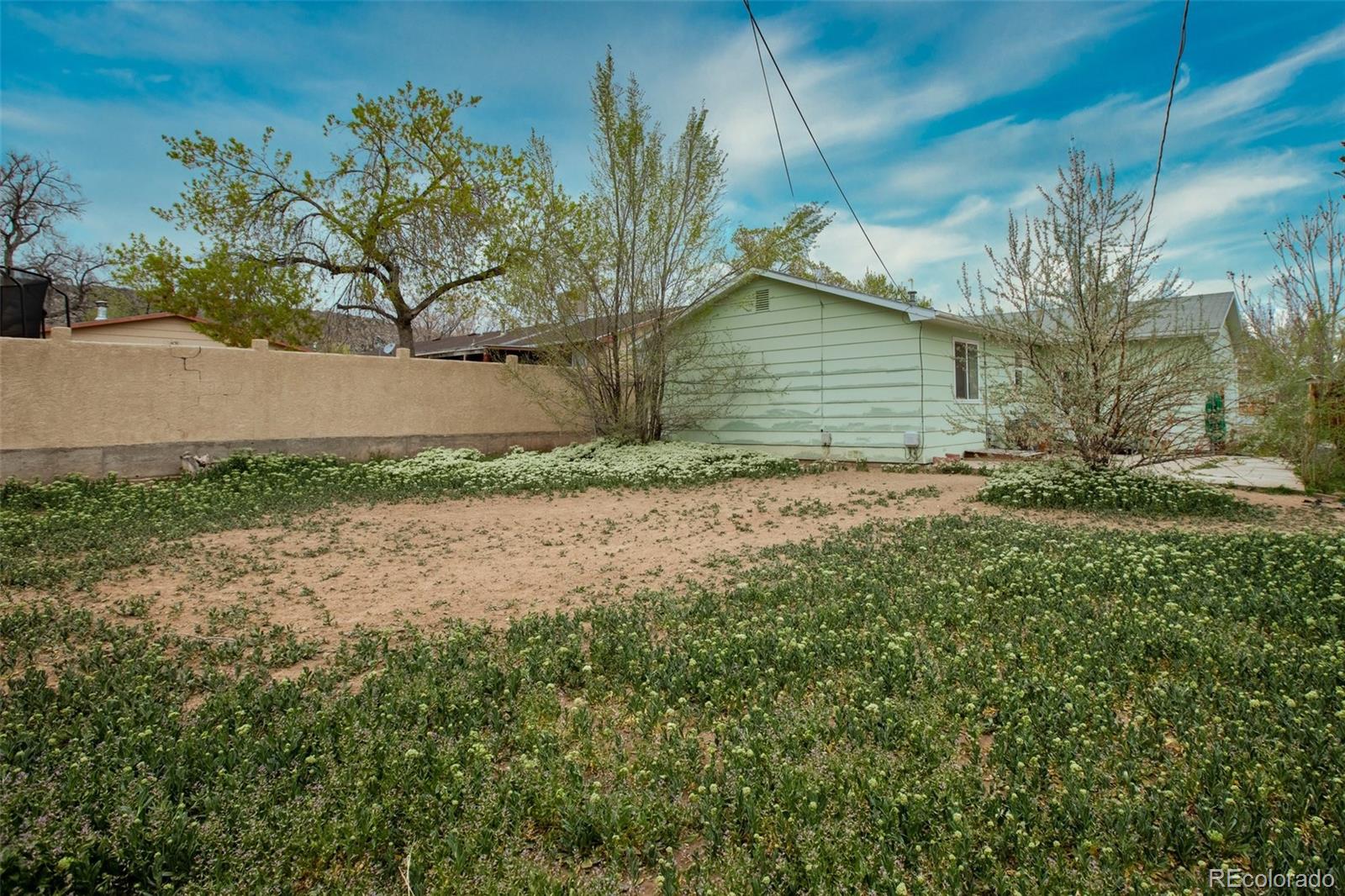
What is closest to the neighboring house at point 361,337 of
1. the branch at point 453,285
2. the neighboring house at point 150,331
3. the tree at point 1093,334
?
the neighboring house at point 150,331

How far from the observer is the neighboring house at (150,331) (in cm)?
1761

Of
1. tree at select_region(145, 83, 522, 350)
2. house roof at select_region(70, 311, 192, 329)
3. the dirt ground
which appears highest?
tree at select_region(145, 83, 522, 350)

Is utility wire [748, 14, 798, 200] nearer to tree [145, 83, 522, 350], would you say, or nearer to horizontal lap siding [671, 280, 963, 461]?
horizontal lap siding [671, 280, 963, 461]

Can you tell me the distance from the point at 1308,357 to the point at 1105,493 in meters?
4.03

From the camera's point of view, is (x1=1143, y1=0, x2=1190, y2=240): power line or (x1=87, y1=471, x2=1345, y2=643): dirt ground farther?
(x1=1143, y1=0, x2=1190, y2=240): power line

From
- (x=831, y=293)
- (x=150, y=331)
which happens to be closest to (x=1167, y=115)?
(x=831, y=293)

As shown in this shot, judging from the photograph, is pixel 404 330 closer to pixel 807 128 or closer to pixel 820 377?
pixel 820 377

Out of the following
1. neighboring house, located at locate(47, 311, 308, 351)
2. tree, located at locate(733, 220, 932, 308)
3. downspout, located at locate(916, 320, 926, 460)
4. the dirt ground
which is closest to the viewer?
the dirt ground

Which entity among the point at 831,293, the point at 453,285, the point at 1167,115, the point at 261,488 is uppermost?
the point at 453,285

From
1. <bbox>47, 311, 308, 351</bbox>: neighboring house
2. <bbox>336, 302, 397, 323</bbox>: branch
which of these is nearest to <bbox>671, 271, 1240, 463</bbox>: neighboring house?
<bbox>336, 302, 397, 323</bbox>: branch

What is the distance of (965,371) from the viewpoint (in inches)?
527

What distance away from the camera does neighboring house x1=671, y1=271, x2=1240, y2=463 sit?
12391 mm

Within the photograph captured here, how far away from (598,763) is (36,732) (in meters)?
2.15

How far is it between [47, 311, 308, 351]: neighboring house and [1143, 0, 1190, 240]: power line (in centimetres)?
1855
